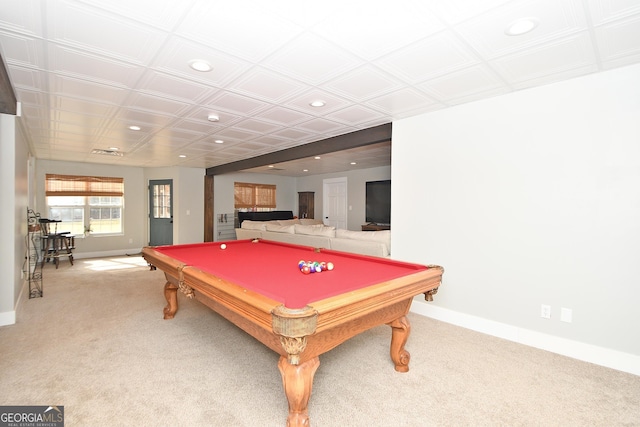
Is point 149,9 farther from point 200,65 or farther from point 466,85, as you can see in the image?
point 466,85

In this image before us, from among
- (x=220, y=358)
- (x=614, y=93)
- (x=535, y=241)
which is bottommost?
(x=220, y=358)

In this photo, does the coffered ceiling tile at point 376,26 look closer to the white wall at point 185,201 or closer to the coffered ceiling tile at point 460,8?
the coffered ceiling tile at point 460,8

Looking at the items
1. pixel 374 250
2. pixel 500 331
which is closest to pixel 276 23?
pixel 374 250

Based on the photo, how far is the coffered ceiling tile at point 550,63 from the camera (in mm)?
1933

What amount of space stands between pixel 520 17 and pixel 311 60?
126 centimetres

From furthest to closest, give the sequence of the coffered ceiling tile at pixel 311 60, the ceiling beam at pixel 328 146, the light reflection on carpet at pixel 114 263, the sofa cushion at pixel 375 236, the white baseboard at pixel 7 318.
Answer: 1. the light reflection on carpet at pixel 114 263
2. the sofa cushion at pixel 375 236
3. the ceiling beam at pixel 328 146
4. the white baseboard at pixel 7 318
5. the coffered ceiling tile at pixel 311 60

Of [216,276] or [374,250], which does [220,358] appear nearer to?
[216,276]

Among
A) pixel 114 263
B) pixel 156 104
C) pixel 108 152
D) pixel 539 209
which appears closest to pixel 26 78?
pixel 156 104

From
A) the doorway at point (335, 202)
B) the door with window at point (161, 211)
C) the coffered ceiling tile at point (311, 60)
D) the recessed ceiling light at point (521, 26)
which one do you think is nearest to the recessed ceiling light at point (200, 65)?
the coffered ceiling tile at point (311, 60)

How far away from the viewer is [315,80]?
2.45 meters

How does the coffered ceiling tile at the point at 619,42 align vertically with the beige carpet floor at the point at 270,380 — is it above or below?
above

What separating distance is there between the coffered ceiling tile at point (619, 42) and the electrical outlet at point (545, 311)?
1932mm

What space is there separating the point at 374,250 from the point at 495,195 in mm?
1575

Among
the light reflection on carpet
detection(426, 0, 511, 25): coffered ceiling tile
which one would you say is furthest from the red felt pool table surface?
the light reflection on carpet
